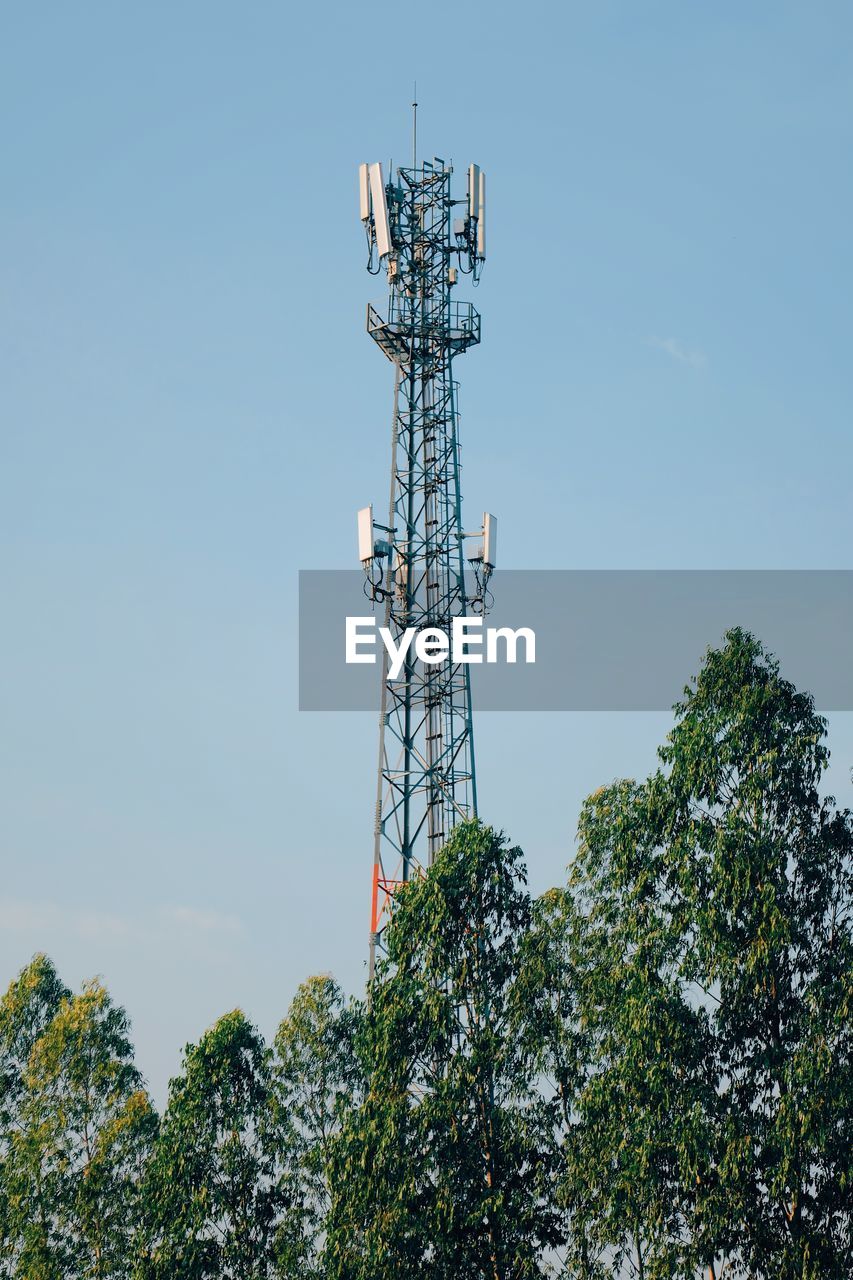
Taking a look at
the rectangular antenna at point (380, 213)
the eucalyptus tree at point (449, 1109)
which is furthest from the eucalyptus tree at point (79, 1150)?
the rectangular antenna at point (380, 213)

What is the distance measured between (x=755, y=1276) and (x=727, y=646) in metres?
11.2

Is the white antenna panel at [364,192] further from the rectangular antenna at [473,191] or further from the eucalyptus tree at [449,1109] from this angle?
the eucalyptus tree at [449,1109]

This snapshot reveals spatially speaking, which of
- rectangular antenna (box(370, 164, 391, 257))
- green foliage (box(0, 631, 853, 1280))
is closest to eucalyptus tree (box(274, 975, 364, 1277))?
green foliage (box(0, 631, 853, 1280))

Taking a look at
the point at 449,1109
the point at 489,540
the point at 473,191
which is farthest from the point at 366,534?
the point at 449,1109

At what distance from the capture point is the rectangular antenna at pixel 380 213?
135 feet

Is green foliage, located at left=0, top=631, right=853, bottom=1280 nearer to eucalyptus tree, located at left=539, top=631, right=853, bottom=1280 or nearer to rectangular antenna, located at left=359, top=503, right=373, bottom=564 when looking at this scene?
eucalyptus tree, located at left=539, top=631, right=853, bottom=1280

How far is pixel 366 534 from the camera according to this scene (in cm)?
3906

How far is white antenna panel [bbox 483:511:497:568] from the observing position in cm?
3959

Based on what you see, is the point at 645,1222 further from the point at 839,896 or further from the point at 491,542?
the point at 491,542

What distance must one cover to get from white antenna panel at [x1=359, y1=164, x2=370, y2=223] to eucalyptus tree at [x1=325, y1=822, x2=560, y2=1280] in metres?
18.8

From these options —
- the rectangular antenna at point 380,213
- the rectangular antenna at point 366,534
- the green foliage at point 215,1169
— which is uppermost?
the rectangular antenna at point 380,213

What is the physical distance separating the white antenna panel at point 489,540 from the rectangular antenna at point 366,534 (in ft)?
9.86

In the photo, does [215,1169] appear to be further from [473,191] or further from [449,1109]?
[473,191]

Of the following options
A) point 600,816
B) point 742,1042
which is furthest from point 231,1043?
point 742,1042
